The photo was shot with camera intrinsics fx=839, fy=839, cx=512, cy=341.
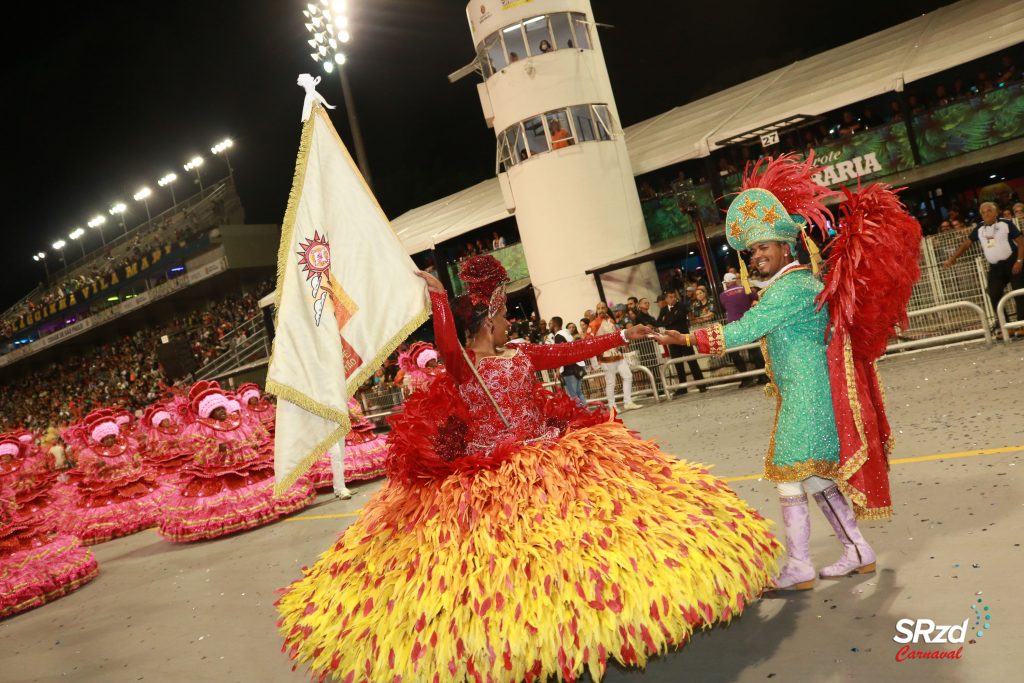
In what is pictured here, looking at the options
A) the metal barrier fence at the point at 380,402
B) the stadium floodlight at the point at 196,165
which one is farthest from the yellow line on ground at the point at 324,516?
the stadium floodlight at the point at 196,165

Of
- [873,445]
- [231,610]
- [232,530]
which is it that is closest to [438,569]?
[873,445]

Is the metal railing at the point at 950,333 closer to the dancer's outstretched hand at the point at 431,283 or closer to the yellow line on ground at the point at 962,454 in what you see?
the yellow line on ground at the point at 962,454

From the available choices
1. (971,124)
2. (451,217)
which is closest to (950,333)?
(971,124)

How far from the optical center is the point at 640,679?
3.63 m

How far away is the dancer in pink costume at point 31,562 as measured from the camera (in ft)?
26.1

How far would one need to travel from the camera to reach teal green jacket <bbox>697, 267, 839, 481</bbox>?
3.95m

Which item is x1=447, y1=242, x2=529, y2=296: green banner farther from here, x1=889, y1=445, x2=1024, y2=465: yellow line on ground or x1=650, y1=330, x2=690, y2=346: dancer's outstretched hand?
x1=650, y1=330, x2=690, y2=346: dancer's outstretched hand

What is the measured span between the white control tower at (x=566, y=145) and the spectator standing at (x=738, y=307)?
655 centimetres

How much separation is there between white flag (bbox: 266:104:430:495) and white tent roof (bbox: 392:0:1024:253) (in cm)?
1377

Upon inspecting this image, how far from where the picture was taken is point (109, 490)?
11.8 metres

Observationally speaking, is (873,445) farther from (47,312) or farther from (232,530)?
(47,312)


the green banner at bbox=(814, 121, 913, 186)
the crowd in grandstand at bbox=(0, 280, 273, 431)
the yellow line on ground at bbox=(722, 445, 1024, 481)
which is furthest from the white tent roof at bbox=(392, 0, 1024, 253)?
the crowd in grandstand at bbox=(0, 280, 273, 431)

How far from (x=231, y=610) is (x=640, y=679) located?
3609 millimetres

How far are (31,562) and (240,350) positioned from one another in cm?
2423
